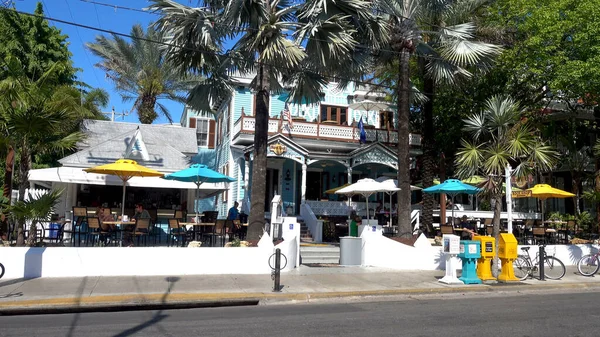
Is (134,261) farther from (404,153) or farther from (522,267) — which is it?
(522,267)

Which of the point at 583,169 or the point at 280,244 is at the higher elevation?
the point at 583,169

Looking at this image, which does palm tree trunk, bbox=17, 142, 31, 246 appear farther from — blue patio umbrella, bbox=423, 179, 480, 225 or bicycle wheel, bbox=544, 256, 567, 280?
bicycle wheel, bbox=544, 256, 567, 280

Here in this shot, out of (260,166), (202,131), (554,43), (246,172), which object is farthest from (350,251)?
(202,131)

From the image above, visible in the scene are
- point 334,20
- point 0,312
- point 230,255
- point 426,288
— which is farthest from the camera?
point 334,20

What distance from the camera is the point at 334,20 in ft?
48.5

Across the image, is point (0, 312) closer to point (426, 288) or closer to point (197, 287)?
point (197, 287)

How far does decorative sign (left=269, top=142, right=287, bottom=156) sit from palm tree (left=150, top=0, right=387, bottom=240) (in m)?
5.12

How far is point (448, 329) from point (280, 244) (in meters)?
7.05

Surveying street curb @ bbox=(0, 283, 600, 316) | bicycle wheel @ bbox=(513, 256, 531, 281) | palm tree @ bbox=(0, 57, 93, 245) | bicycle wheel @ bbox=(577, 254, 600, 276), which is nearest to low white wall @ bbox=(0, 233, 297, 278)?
palm tree @ bbox=(0, 57, 93, 245)

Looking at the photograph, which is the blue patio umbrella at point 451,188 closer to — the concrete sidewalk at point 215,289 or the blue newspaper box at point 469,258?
the concrete sidewalk at point 215,289

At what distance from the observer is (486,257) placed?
13250 millimetres

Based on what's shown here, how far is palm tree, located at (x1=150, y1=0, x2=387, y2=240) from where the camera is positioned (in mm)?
14492

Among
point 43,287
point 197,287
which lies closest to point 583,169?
point 197,287

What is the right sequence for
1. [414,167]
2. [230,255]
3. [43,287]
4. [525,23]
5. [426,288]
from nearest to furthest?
[43,287] < [426,288] < [230,255] < [525,23] < [414,167]
